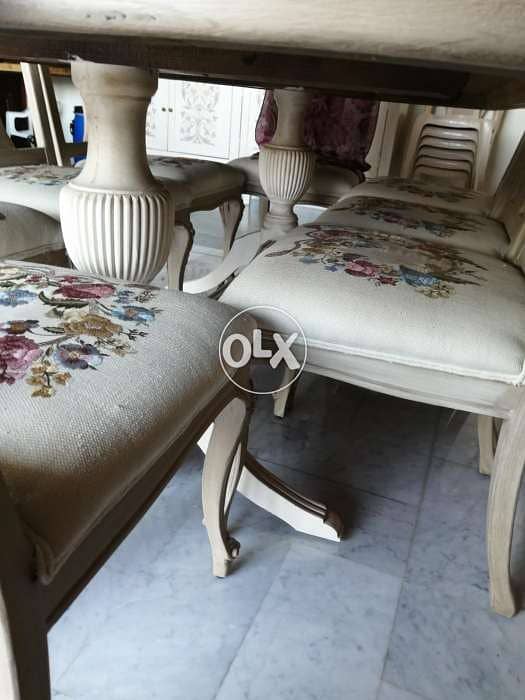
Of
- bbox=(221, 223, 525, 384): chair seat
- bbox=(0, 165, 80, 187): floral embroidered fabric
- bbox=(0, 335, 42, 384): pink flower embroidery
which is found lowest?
bbox=(0, 165, 80, 187): floral embroidered fabric

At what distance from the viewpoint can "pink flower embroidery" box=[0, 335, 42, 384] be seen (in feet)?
1.47

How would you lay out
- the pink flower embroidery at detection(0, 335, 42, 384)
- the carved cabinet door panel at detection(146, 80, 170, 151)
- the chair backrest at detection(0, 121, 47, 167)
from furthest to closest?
the carved cabinet door panel at detection(146, 80, 170, 151), the chair backrest at detection(0, 121, 47, 167), the pink flower embroidery at detection(0, 335, 42, 384)

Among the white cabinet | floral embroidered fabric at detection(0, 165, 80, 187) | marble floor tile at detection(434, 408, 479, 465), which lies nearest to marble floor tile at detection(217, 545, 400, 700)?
marble floor tile at detection(434, 408, 479, 465)

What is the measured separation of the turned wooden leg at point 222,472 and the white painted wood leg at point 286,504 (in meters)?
0.08

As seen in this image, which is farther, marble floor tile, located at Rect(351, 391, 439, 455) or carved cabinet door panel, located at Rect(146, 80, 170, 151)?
carved cabinet door panel, located at Rect(146, 80, 170, 151)

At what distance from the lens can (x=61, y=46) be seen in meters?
0.83

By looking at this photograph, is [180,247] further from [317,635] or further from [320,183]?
[317,635]

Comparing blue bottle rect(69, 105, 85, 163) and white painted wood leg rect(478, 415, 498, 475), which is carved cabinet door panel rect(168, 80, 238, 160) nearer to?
blue bottle rect(69, 105, 85, 163)

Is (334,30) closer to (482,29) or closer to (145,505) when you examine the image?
(482,29)

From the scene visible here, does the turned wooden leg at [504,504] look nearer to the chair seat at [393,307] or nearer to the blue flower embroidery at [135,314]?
the chair seat at [393,307]

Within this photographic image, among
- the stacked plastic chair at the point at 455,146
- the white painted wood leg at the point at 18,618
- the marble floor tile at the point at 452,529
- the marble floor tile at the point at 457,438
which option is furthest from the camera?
the stacked plastic chair at the point at 455,146

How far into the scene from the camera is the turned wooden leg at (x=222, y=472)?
2.37 feet

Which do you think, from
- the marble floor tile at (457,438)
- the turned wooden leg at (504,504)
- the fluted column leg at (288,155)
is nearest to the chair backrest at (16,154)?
the fluted column leg at (288,155)

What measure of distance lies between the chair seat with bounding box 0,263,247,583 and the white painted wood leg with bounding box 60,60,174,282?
0.60 ft
